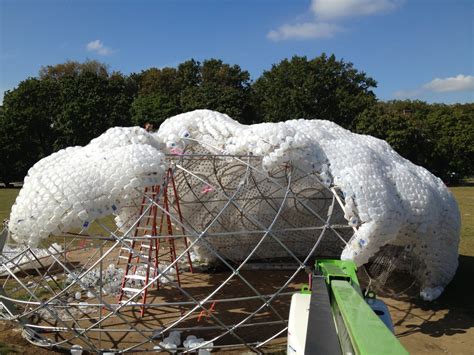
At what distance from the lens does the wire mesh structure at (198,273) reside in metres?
5.78

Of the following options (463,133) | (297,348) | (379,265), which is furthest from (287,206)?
(463,133)

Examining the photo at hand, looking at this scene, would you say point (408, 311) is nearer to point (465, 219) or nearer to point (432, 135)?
point (465, 219)

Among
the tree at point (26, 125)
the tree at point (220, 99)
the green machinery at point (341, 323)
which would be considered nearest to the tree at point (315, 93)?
the tree at point (220, 99)

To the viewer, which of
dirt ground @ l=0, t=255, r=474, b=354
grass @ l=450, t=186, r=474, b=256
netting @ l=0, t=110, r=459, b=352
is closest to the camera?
netting @ l=0, t=110, r=459, b=352

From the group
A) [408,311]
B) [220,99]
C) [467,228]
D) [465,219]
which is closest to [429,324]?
[408,311]

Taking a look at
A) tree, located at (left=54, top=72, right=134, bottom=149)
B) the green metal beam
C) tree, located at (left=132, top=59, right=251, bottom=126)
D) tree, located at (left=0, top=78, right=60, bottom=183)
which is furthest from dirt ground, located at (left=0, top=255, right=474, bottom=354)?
tree, located at (left=0, top=78, right=60, bottom=183)

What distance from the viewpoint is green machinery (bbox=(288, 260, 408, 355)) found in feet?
6.14

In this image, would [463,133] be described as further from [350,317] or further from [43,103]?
[350,317]

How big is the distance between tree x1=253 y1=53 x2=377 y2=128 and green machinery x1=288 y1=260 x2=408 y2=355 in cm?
2922

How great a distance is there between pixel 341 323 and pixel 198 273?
742 cm

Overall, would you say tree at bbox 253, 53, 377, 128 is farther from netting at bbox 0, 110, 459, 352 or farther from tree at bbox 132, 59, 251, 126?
netting at bbox 0, 110, 459, 352

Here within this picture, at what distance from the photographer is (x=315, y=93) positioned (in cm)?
3281

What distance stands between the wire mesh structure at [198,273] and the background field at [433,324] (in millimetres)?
289

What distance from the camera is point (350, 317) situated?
2.27 meters
